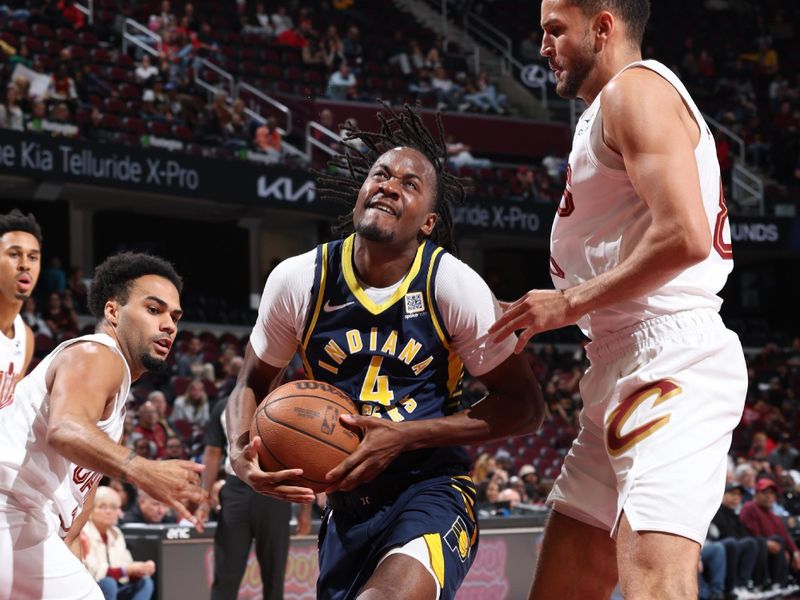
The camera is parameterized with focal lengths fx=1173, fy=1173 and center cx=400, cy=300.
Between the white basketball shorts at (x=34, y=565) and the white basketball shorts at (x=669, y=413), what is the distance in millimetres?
1675

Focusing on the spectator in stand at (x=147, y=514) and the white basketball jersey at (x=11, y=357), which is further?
the spectator in stand at (x=147, y=514)

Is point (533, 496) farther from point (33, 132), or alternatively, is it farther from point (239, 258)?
point (239, 258)

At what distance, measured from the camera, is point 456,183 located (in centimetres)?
428

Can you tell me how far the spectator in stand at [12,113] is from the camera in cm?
1338

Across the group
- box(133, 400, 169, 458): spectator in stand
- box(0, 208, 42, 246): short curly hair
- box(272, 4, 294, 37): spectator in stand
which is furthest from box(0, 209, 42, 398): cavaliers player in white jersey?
box(272, 4, 294, 37): spectator in stand

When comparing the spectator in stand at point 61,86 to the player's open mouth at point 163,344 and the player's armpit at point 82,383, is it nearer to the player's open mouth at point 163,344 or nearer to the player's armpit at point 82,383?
the player's open mouth at point 163,344

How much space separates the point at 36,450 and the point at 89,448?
0.44 m

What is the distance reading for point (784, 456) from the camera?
48.8ft

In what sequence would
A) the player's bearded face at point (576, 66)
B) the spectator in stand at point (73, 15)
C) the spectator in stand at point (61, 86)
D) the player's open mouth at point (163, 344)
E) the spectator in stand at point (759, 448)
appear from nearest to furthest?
the player's bearded face at point (576, 66) → the player's open mouth at point (163, 344) → the spectator in stand at point (61, 86) → the spectator in stand at point (759, 448) → the spectator in stand at point (73, 15)

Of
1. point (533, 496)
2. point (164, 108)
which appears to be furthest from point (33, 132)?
point (533, 496)

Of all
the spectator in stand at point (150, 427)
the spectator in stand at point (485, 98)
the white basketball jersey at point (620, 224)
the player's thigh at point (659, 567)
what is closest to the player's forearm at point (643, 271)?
the white basketball jersey at point (620, 224)

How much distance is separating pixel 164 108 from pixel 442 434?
1267 cm

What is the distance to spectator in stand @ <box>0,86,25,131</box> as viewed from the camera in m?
13.4

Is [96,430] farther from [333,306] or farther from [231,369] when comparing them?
[231,369]
